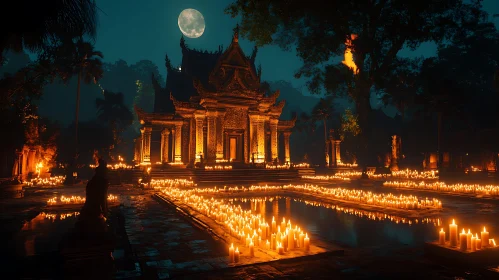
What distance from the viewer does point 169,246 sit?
6707mm

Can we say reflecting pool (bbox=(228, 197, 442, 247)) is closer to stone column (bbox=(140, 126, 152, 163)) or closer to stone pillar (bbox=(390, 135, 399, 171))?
stone pillar (bbox=(390, 135, 399, 171))

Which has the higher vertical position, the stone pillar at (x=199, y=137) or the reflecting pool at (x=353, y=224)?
the stone pillar at (x=199, y=137)

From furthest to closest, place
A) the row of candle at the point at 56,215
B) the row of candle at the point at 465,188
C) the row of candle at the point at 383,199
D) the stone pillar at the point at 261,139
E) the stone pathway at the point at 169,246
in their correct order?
the stone pillar at the point at 261,139, the row of candle at the point at 465,188, the row of candle at the point at 383,199, the row of candle at the point at 56,215, the stone pathway at the point at 169,246

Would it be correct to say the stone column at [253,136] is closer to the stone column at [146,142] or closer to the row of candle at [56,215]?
the stone column at [146,142]

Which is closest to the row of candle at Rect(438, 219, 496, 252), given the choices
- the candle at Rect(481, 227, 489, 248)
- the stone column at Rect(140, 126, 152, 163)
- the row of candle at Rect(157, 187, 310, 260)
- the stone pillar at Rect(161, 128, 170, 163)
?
the candle at Rect(481, 227, 489, 248)

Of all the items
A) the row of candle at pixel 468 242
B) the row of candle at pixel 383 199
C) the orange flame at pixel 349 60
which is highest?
the orange flame at pixel 349 60

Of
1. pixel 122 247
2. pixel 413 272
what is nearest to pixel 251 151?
pixel 122 247

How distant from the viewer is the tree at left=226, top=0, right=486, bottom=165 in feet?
56.0

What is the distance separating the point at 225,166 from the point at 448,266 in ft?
75.0

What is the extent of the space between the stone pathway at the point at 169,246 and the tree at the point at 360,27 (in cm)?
1195

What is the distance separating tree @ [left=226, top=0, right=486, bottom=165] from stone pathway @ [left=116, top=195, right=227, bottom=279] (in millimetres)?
11950

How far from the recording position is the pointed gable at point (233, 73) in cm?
2958

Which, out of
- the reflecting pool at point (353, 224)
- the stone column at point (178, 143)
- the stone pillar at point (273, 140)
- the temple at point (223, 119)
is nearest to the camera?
the reflecting pool at point (353, 224)

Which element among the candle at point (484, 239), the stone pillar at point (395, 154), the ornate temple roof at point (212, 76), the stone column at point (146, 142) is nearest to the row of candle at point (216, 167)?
the ornate temple roof at point (212, 76)
